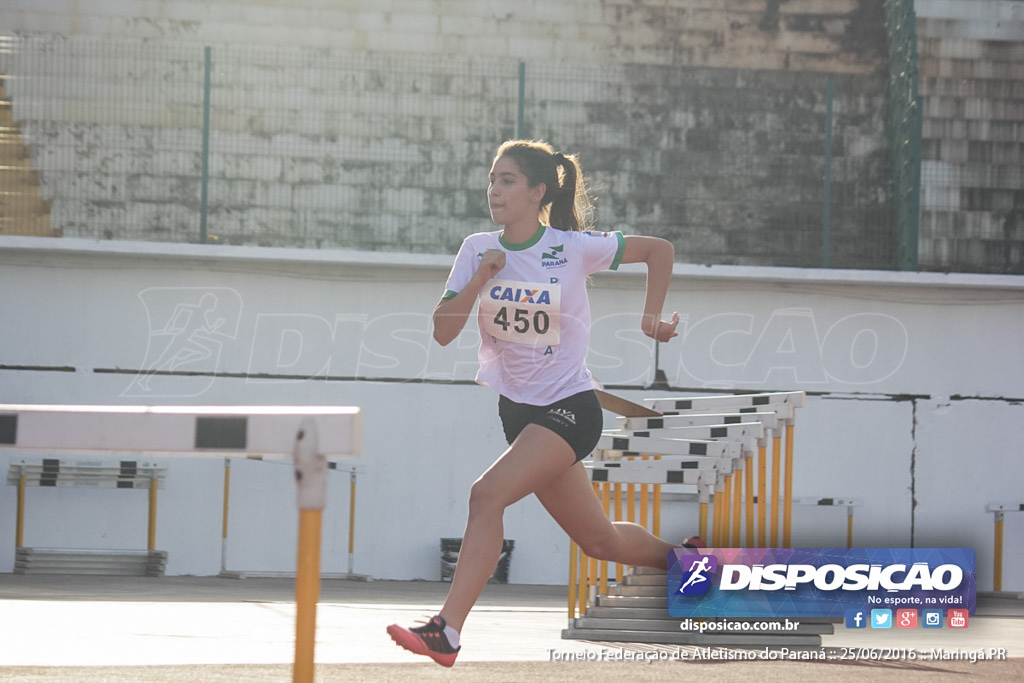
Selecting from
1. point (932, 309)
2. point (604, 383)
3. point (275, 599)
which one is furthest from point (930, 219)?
point (275, 599)

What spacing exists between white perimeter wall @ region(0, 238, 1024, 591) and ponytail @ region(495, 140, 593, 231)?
683 centimetres

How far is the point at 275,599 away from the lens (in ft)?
29.9

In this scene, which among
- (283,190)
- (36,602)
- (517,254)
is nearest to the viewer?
(517,254)

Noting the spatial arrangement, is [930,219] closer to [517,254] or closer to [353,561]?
[353,561]

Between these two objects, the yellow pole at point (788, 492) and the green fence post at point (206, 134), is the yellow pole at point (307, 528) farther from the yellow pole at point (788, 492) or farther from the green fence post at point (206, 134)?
the green fence post at point (206, 134)

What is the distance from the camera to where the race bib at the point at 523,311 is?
187 inches

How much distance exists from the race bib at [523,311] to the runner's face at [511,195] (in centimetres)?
28

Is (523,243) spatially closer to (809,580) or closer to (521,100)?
(809,580)

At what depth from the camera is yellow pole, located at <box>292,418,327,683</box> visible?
2.82m

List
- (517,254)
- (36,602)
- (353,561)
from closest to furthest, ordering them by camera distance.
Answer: (517,254), (36,602), (353,561)

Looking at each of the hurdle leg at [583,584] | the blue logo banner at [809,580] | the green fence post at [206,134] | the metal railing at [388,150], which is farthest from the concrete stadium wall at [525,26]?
the blue logo banner at [809,580]

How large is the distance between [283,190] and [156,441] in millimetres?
10139

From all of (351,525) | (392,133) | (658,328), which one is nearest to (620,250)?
(658,328)

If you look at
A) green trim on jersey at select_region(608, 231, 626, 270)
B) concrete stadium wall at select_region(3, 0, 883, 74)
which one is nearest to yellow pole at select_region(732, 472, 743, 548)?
green trim on jersey at select_region(608, 231, 626, 270)
